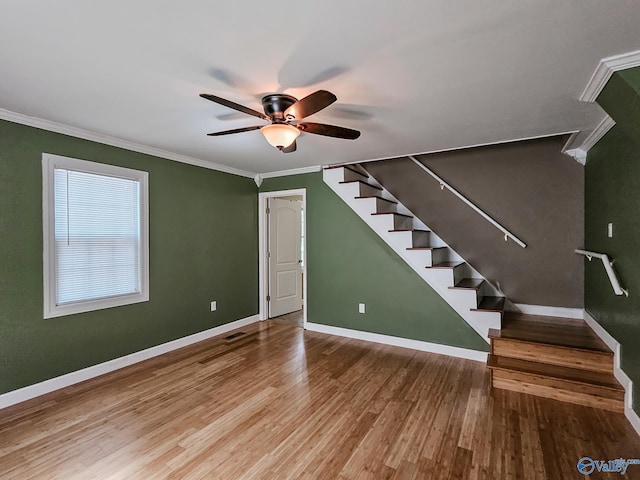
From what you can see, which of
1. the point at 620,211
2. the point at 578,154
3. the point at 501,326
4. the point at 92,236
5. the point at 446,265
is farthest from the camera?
the point at 446,265

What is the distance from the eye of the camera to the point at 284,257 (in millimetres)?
5379

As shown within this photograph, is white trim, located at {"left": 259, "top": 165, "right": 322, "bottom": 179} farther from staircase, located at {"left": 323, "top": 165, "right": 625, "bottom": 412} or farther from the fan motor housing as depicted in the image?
the fan motor housing

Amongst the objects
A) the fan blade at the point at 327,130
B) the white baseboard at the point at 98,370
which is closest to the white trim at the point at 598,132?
the fan blade at the point at 327,130

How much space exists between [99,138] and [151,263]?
4.48 feet

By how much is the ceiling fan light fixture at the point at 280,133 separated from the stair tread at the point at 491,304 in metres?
2.70

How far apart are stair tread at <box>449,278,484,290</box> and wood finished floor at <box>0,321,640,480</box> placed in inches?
32.7

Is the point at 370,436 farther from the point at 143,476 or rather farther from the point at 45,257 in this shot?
the point at 45,257

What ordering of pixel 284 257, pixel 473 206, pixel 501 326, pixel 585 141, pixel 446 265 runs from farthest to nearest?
pixel 284 257, pixel 473 206, pixel 446 265, pixel 501 326, pixel 585 141

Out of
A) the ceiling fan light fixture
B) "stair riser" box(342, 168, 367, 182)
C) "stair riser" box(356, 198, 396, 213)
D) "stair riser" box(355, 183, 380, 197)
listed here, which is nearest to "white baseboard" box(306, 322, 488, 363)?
"stair riser" box(356, 198, 396, 213)

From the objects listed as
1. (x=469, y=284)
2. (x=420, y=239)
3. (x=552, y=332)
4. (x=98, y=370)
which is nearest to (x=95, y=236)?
(x=98, y=370)

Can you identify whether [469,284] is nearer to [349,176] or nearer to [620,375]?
[620,375]

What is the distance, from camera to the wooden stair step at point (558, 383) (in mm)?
2480

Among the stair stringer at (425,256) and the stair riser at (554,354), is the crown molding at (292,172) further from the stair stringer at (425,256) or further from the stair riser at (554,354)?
the stair riser at (554,354)

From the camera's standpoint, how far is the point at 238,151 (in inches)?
142
